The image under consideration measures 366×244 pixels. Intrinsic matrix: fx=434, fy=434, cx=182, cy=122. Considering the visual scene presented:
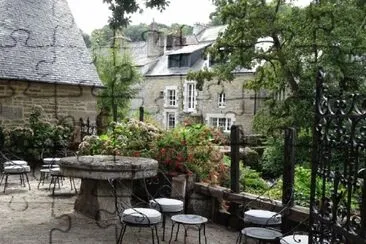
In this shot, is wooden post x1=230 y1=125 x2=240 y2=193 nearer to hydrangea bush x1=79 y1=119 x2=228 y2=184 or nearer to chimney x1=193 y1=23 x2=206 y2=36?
hydrangea bush x1=79 y1=119 x2=228 y2=184

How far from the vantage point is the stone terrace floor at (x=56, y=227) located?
193 inches

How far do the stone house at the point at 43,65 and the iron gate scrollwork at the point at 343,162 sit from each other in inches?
362

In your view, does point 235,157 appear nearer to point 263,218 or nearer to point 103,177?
point 263,218

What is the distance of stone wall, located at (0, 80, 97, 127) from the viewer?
11.2 metres

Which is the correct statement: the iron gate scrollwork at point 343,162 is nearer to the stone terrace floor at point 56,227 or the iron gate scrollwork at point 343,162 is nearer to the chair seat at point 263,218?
the chair seat at point 263,218

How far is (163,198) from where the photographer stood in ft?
17.4

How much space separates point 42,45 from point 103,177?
27.8 feet

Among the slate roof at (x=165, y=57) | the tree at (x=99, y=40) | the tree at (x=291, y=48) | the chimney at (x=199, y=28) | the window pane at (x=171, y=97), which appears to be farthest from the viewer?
the tree at (x=99, y=40)

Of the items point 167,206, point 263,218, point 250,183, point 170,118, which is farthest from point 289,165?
point 170,118

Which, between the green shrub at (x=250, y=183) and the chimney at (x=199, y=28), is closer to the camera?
A: the green shrub at (x=250, y=183)

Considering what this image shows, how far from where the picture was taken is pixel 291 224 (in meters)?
4.93

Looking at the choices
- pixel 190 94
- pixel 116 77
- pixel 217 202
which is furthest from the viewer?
pixel 190 94

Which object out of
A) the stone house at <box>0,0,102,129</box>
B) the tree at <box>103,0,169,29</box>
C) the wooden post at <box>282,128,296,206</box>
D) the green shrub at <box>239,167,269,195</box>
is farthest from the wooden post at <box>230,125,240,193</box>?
the stone house at <box>0,0,102,129</box>

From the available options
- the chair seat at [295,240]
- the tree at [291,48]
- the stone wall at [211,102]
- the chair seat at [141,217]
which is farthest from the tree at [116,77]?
the chair seat at [295,240]
